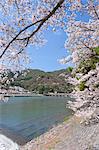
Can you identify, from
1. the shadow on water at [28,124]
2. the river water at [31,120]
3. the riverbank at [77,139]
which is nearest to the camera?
the riverbank at [77,139]

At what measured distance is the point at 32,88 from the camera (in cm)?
17825

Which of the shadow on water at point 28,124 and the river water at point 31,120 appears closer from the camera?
the shadow on water at point 28,124

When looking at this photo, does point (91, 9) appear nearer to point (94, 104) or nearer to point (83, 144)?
point (94, 104)

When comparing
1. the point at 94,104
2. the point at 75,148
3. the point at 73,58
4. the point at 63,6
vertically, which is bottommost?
the point at 75,148

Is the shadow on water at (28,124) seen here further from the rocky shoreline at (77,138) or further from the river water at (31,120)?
the rocky shoreline at (77,138)

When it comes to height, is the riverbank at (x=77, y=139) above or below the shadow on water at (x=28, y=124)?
above

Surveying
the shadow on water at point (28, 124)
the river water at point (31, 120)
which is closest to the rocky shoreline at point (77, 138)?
the shadow on water at point (28, 124)

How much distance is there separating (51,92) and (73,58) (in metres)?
177

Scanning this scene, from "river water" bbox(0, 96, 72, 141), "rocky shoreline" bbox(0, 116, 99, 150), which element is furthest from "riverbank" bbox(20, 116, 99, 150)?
"river water" bbox(0, 96, 72, 141)

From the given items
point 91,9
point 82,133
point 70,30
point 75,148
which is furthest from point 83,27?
point 82,133

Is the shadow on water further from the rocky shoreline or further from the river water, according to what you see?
the rocky shoreline

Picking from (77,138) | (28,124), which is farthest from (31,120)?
(77,138)

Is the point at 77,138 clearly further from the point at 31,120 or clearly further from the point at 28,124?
the point at 31,120

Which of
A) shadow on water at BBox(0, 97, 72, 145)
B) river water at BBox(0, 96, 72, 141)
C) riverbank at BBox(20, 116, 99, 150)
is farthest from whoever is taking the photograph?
river water at BBox(0, 96, 72, 141)
